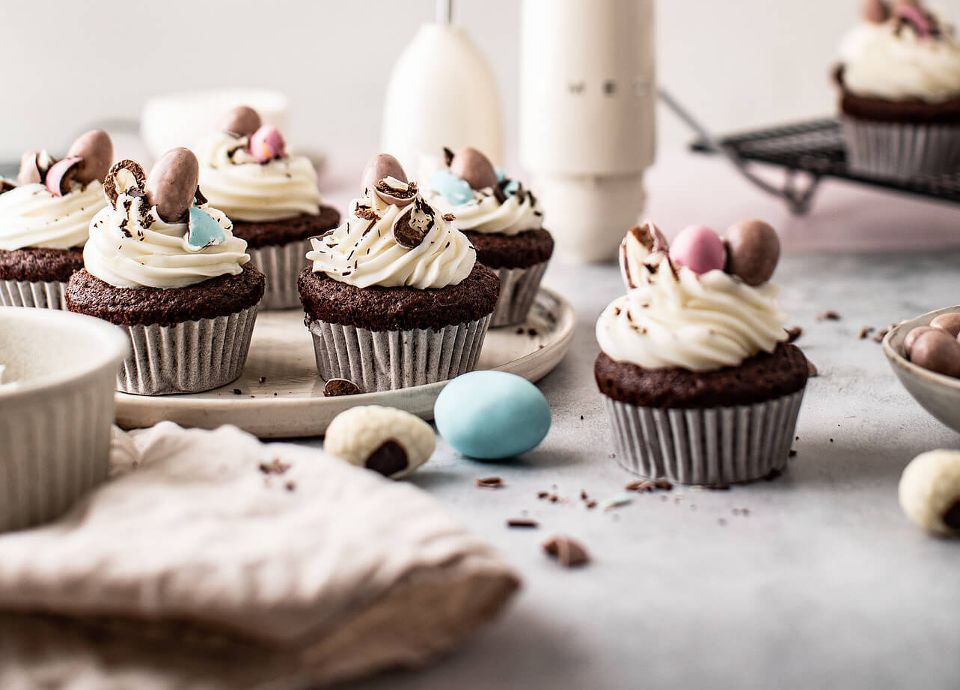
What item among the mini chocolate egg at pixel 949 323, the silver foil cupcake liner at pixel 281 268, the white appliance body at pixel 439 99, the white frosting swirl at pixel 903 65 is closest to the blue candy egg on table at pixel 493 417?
the mini chocolate egg at pixel 949 323

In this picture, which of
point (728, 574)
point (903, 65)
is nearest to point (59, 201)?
point (728, 574)

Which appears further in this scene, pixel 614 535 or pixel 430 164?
pixel 430 164

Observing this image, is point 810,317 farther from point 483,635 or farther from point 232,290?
point 483,635

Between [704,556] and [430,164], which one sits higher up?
[430,164]

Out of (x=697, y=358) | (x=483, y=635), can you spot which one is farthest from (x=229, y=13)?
(x=483, y=635)

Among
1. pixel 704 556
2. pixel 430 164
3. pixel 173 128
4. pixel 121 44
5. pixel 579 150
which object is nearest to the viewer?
pixel 704 556

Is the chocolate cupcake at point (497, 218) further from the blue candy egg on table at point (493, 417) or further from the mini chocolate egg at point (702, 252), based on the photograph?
the mini chocolate egg at point (702, 252)
